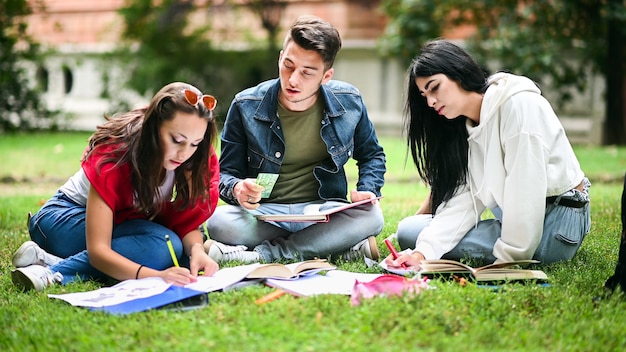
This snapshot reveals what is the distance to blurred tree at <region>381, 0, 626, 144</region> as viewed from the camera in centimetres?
1286

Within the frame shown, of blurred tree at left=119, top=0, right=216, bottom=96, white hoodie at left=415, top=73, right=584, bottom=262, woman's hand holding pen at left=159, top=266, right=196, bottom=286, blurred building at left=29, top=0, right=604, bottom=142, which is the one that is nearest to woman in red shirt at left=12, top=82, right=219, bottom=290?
woman's hand holding pen at left=159, top=266, right=196, bottom=286

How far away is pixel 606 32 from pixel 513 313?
11.2 meters

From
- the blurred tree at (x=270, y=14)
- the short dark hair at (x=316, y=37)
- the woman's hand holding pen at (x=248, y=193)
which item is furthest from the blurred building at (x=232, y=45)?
the woman's hand holding pen at (x=248, y=193)

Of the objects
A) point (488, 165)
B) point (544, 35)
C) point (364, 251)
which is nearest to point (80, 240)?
point (364, 251)

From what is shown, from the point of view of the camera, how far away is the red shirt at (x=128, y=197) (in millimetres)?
3396

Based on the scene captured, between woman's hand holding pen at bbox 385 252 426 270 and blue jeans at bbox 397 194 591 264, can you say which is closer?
woman's hand holding pen at bbox 385 252 426 270

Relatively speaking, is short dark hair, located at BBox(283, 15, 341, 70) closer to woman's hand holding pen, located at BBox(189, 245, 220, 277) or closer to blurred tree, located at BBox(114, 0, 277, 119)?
woman's hand holding pen, located at BBox(189, 245, 220, 277)

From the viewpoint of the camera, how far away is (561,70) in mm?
14367

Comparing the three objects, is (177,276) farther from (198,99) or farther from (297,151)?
(297,151)

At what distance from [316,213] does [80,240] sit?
1.12 meters

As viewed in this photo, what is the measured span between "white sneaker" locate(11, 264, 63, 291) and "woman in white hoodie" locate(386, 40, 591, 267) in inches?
58.5

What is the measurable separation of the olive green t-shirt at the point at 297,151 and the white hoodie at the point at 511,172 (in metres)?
0.78

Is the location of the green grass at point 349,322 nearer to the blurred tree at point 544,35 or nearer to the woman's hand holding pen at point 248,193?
the woman's hand holding pen at point 248,193

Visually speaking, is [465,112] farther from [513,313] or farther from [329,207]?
[513,313]
